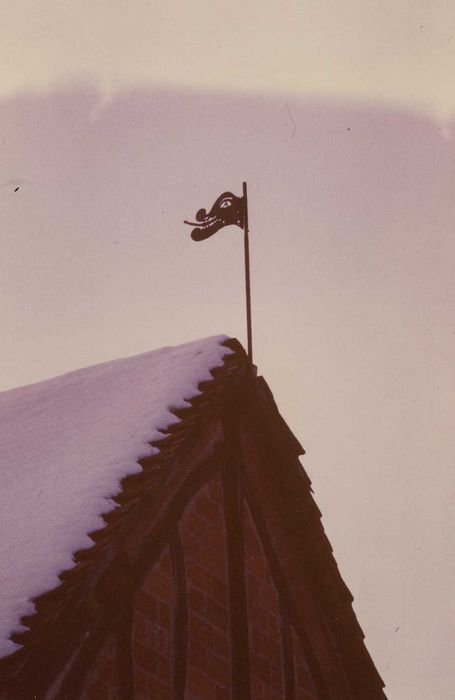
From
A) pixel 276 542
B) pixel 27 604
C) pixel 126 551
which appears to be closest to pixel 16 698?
pixel 27 604

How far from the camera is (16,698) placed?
4.36 meters

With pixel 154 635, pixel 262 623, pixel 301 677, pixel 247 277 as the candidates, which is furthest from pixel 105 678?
pixel 247 277

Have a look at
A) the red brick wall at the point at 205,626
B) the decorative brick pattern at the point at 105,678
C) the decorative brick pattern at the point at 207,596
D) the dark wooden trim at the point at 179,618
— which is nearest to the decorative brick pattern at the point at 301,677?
the red brick wall at the point at 205,626

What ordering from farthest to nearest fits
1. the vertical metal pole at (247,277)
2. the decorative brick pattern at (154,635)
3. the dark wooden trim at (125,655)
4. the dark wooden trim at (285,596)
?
1. the vertical metal pole at (247,277)
2. the dark wooden trim at (285,596)
3. the decorative brick pattern at (154,635)
4. the dark wooden trim at (125,655)

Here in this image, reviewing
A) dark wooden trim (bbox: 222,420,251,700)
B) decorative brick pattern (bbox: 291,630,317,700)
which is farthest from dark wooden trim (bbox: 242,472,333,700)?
dark wooden trim (bbox: 222,420,251,700)

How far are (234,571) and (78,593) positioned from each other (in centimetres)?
148

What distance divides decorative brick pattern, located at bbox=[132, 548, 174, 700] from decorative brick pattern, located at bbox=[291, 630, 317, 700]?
3.68 feet

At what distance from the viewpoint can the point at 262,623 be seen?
620cm

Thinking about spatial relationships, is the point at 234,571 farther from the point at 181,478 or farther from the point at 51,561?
the point at 51,561

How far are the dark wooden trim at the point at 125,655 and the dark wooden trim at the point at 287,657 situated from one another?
133 centimetres

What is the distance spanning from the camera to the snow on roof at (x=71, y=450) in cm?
481

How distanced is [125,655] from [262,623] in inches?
49.5

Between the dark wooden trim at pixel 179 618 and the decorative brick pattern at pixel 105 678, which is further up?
the dark wooden trim at pixel 179 618

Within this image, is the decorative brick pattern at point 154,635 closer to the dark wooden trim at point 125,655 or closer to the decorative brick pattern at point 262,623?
the dark wooden trim at point 125,655
